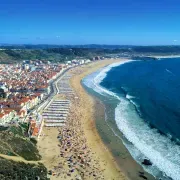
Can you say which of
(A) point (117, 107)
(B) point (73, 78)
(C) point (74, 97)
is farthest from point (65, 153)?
(B) point (73, 78)

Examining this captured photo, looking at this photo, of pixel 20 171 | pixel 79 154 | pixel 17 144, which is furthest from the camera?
pixel 79 154

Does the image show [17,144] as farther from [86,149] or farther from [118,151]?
[118,151]

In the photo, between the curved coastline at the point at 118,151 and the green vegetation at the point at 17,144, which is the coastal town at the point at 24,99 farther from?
the curved coastline at the point at 118,151

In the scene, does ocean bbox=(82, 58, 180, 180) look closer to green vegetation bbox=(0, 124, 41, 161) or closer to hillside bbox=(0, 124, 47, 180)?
hillside bbox=(0, 124, 47, 180)

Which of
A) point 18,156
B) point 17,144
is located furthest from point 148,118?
point 18,156

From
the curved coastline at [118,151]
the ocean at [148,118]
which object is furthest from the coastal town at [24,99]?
the ocean at [148,118]
